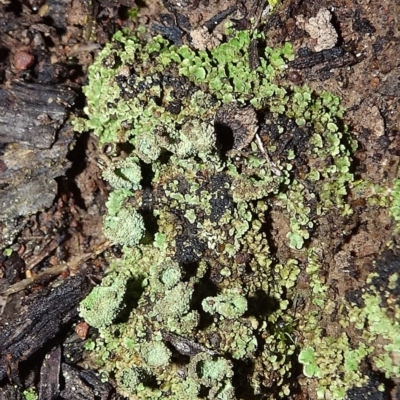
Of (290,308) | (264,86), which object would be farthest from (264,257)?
(264,86)

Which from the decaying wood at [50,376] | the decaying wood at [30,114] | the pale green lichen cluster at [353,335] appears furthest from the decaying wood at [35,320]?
the pale green lichen cluster at [353,335]

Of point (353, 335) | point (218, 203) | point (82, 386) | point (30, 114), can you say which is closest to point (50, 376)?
point (82, 386)

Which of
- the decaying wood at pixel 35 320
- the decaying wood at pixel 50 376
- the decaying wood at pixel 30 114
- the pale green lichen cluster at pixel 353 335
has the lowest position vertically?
the decaying wood at pixel 50 376

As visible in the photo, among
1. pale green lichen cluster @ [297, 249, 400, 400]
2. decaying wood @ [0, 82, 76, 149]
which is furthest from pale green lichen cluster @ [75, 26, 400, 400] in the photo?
decaying wood @ [0, 82, 76, 149]

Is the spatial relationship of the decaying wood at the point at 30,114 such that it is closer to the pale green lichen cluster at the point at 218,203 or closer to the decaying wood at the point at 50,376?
the pale green lichen cluster at the point at 218,203

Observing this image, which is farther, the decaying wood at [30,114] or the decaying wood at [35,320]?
the decaying wood at [30,114]

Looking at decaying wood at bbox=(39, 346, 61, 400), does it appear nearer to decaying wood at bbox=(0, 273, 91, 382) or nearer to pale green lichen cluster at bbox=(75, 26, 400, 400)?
decaying wood at bbox=(0, 273, 91, 382)
